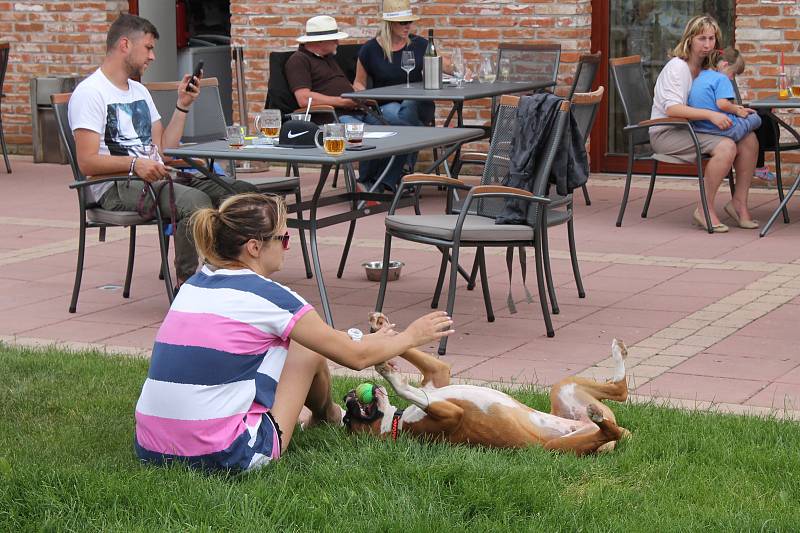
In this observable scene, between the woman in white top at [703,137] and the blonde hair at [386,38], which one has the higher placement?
the blonde hair at [386,38]

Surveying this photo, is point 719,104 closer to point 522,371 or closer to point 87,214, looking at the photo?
point 522,371

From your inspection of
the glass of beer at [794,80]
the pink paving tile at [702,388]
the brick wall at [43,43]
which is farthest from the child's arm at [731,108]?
the brick wall at [43,43]

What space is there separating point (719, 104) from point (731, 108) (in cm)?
8

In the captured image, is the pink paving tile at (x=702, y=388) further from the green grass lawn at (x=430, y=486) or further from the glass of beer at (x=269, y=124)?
the glass of beer at (x=269, y=124)

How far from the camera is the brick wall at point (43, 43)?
12.8m

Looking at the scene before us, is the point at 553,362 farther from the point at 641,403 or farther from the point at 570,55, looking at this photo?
the point at 570,55

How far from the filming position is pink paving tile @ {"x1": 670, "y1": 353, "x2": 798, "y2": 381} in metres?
5.32

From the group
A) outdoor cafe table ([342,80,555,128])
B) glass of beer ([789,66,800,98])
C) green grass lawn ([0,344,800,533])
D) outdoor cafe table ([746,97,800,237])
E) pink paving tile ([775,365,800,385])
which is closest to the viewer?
green grass lawn ([0,344,800,533])

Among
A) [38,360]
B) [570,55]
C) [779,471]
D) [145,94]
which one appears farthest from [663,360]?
[570,55]

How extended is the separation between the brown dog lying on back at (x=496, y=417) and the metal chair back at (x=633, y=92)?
16.5 ft

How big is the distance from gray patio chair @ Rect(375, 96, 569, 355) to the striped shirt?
1998mm

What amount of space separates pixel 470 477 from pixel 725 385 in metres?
1.68

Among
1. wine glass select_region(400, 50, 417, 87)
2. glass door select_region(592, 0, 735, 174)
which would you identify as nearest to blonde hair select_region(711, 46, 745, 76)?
glass door select_region(592, 0, 735, 174)

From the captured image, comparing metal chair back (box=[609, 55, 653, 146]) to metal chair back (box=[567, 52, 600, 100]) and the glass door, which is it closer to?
metal chair back (box=[567, 52, 600, 100])
